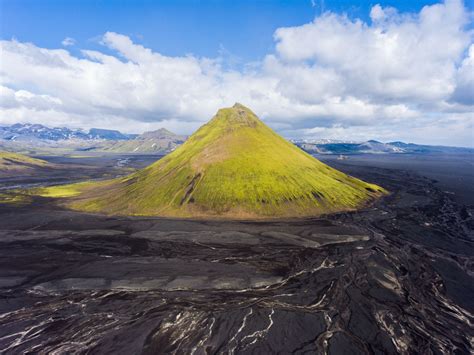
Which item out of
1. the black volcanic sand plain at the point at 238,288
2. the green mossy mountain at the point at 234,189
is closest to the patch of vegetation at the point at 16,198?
the green mossy mountain at the point at 234,189

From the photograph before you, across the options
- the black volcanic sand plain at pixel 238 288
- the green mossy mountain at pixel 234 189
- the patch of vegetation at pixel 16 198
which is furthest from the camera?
the patch of vegetation at pixel 16 198

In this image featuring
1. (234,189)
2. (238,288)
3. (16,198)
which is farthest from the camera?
(16,198)

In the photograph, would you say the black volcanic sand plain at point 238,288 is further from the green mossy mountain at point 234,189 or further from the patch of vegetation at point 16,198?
the patch of vegetation at point 16,198

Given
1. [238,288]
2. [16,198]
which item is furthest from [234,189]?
[16,198]

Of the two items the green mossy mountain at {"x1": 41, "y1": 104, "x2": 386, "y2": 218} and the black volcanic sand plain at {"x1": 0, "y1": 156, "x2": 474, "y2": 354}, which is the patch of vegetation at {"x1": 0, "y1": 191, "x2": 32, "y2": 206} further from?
the black volcanic sand plain at {"x1": 0, "y1": 156, "x2": 474, "y2": 354}

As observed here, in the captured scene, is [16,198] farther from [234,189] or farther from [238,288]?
[238,288]

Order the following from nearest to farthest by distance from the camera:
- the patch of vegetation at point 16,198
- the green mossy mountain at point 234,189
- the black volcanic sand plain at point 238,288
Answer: the black volcanic sand plain at point 238,288, the green mossy mountain at point 234,189, the patch of vegetation at point 16,198
